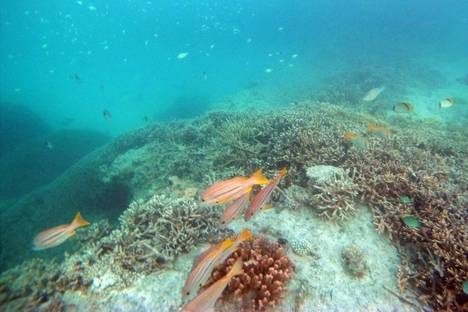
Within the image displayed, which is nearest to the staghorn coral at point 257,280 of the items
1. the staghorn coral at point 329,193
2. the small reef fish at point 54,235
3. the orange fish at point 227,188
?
the orange fish at point 227,188

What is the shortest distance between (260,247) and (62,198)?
11090mm

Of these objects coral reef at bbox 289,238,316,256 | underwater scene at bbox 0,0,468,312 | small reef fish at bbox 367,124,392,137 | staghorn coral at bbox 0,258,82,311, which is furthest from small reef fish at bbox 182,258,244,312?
small reef fish at bbox 367,124,392,137

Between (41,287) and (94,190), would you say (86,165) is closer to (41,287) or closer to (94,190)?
(94,190)

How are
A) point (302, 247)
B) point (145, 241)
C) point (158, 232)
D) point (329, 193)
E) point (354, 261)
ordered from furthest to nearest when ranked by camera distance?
1. point (329, 193)
2. point (158, 232)
3. point (145, 241)
4. point (302, 247)
5. point (354, 261)

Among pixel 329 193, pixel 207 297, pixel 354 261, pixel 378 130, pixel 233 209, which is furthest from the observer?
→ pixel 378 130

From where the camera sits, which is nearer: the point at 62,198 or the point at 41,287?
the point at 41,287

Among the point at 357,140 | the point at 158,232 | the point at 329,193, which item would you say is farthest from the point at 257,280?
the point at 357,140

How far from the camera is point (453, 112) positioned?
1767 cm

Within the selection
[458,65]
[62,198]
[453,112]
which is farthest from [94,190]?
[458,65]

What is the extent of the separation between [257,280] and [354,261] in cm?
176

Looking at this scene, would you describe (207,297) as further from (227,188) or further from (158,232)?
(158,232)

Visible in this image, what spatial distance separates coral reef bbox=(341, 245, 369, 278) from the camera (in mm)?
4039

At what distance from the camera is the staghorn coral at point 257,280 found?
3428 mm

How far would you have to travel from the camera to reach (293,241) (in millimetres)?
4535
